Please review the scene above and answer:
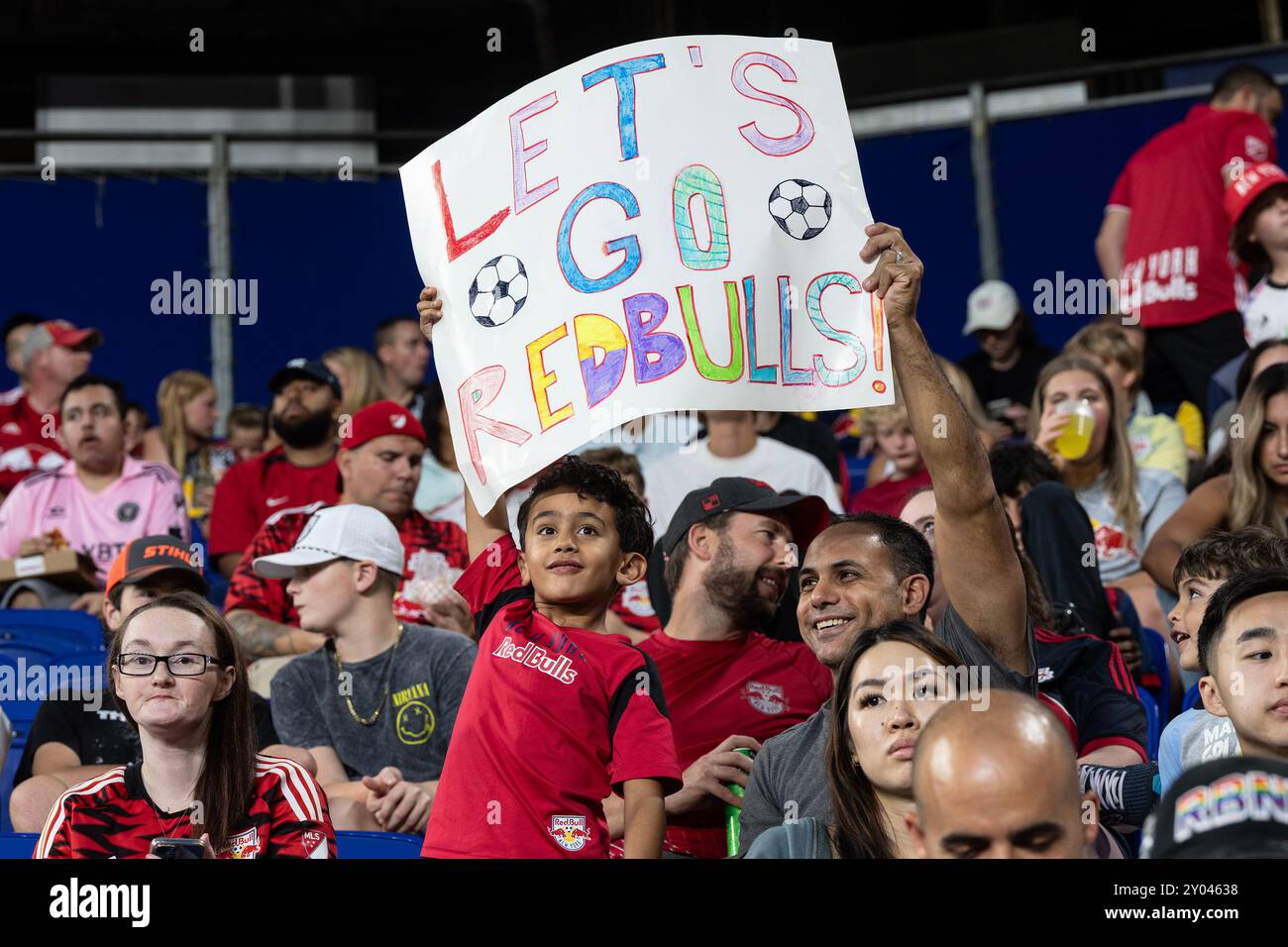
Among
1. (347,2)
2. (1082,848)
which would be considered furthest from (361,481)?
(347,2)

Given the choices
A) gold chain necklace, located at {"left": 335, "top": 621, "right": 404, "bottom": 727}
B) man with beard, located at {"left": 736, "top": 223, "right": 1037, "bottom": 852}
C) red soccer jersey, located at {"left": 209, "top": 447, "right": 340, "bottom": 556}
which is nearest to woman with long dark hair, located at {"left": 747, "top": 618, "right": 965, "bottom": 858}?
man with beard, located at {"left": 736, "top": 223, "right": 1037, "bottom": 852}

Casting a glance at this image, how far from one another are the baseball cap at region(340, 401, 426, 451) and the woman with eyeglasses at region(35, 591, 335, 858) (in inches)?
91.9

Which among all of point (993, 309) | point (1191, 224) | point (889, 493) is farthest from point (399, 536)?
point (1191, 224)

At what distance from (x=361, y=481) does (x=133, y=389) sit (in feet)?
14.8

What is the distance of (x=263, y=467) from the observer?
6.81 meters

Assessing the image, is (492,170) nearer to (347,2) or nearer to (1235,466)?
(1235,466)

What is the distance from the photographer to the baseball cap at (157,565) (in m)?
4.64

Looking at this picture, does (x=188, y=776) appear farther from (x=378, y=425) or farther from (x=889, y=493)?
(x=889, y=493)

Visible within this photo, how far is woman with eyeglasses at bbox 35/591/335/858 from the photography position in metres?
3.20

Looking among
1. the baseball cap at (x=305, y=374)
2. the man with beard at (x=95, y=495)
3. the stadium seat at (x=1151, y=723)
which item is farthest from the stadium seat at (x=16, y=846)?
the baseball cap at (x=305, y=374)

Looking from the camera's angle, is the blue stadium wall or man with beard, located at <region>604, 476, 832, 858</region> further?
the blue stadium wall

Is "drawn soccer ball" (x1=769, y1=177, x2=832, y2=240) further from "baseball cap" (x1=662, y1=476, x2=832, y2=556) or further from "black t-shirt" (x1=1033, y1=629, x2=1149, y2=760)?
"black t-shirt" (x1=1033, y1=629, x2=1149, y2=760)

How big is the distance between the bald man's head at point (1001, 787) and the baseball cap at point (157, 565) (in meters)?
2.95

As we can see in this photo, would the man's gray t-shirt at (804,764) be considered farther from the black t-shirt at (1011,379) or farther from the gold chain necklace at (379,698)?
the black t-shirt at (1011,379)
